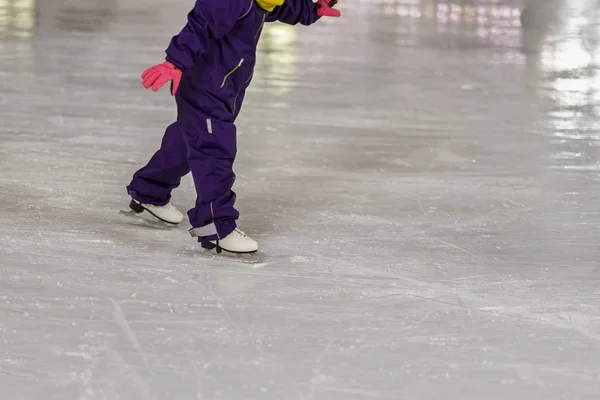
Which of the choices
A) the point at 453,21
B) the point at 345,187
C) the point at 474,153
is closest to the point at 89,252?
the point at 345,187

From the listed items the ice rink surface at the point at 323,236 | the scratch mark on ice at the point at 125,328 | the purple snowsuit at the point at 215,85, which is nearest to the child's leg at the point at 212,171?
the purple snowsuit at the point at 215,85

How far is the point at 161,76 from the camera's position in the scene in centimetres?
261

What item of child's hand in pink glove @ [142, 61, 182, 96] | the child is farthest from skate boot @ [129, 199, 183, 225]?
child's hand in pink glove @ [142, 61, 182, 96]

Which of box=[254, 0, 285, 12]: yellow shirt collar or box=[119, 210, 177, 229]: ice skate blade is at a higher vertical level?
box=[254, 0, 285, 12]: yellow shirt collar

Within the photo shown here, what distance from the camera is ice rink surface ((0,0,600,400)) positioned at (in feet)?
7.32

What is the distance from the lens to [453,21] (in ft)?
22.7

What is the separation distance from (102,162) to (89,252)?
89 centimetres

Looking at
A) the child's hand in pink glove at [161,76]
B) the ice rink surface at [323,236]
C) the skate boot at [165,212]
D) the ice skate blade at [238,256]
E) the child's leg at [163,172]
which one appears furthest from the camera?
the skate boot at [165,212]

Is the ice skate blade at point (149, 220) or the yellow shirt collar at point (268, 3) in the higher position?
the yellow shirt collar at point (268, 3)

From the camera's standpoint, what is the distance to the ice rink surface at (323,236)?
2.23 m

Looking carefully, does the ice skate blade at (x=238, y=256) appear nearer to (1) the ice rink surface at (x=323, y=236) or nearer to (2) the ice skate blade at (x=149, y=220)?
(1) the ice rink surface at (x=323, y=236)

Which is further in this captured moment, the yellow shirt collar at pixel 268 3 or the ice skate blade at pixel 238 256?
the ice skate blade at pixel 238 256

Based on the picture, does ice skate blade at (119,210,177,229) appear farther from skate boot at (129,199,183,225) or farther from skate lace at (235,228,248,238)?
skate lace at (235,228,248,238)

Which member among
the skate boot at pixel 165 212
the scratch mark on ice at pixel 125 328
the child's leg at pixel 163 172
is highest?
the child's leg at pixel 163 172
